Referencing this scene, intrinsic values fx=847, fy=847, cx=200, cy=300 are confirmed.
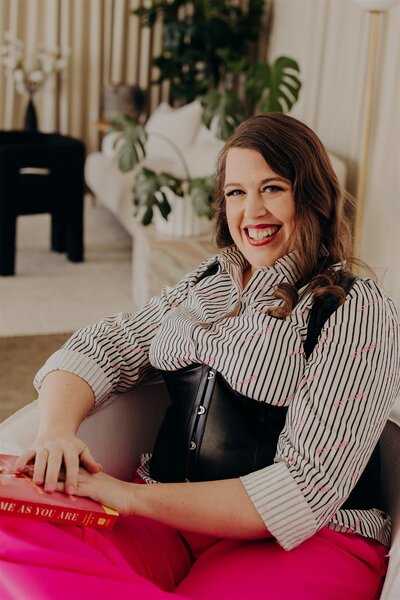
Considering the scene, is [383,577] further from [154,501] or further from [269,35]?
[269,35]

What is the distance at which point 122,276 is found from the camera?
14.0 feet

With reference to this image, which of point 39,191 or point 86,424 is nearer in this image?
point 86,424

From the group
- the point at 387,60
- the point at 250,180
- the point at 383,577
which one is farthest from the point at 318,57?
the point at 383,577

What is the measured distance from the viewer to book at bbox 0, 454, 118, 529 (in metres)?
1.12

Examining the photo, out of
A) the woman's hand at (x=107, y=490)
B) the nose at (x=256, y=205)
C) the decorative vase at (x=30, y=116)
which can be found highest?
the nose at (x=256, y=205)

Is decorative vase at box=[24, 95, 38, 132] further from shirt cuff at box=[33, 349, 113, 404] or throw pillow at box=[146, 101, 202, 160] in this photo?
shirt cuff at box=[33, 349, 113, 404]

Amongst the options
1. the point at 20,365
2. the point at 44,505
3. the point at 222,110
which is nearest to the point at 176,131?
the point at 222,110

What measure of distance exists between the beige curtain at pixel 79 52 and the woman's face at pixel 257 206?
489cm

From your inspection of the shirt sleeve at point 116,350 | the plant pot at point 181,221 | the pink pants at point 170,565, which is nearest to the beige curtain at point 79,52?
the plant pot at point 181,221

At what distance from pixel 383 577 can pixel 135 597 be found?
0.41 m

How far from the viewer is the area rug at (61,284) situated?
3615mm

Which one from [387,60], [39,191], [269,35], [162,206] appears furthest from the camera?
[269,35]

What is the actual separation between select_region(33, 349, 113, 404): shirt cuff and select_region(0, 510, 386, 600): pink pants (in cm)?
23

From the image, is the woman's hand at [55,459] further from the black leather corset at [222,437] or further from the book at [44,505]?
the black leather corset at [222,437]
